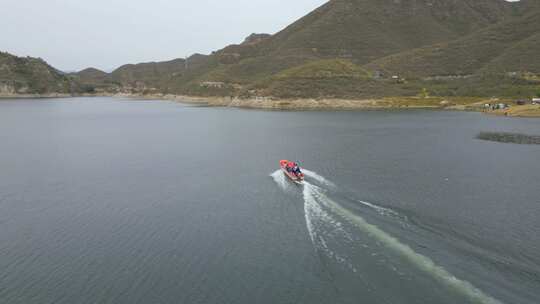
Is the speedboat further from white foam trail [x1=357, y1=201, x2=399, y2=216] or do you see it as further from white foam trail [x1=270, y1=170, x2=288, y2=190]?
white foam trail [x1=357, y1=201, x2=399, y2=216]

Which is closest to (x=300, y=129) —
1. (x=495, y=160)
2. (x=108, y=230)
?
(x=495, y=160)

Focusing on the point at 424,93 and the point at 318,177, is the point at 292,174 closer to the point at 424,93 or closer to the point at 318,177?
the point at 318,177

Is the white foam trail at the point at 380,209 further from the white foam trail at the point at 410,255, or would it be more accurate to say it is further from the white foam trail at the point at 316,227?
the white foam trail at the point at 316,227

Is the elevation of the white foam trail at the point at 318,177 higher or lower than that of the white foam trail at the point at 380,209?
higher

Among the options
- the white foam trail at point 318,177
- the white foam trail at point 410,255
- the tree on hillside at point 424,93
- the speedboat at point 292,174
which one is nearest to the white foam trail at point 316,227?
the white foam trail at point 410,255

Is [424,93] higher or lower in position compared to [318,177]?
higher

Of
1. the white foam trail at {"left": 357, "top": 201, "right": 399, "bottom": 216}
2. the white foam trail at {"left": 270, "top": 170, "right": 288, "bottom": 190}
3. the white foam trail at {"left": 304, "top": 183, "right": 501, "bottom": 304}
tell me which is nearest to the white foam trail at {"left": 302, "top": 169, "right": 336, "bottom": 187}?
the white foam trail at {"left": 270, "top": 170, "right": 288, "bottom": 190}

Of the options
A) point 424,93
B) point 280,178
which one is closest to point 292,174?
point 280,178
